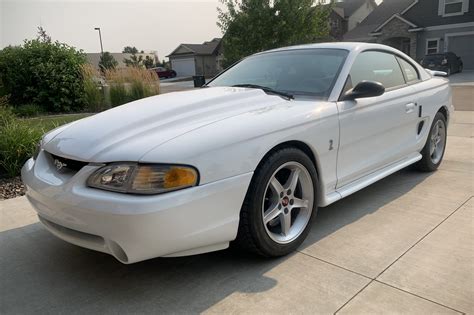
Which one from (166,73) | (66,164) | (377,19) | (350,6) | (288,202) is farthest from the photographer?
(166,73)

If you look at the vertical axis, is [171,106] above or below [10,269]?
above

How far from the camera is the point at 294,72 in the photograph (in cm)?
359

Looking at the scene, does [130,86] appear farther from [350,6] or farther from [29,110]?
[350,6]

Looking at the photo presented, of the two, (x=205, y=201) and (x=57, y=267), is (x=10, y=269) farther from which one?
(x=205, y=201)

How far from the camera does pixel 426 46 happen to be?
29094 mm

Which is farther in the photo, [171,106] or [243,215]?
[171,106]

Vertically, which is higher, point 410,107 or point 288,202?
point 410,107

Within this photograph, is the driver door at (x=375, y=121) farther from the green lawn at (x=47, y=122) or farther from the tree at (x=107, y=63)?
the tree at (x=107, y=63)

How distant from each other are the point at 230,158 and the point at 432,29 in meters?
30.9

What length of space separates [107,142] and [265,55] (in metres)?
2.21

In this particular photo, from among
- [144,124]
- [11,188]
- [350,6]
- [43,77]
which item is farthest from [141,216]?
[350,6]

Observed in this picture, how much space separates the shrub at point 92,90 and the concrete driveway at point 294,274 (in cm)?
757

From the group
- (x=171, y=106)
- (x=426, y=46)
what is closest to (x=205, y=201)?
(x=171, y=106)

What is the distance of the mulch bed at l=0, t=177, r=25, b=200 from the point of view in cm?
452
